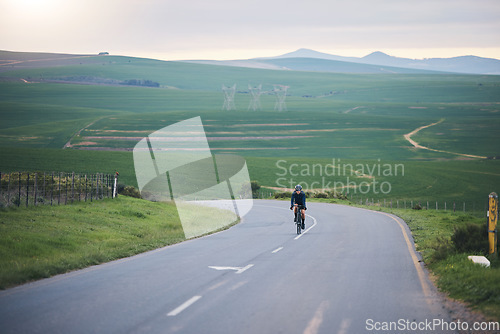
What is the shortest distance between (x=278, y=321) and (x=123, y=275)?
4.95 metres

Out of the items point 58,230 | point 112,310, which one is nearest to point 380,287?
point 112,310

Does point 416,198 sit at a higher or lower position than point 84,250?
lower

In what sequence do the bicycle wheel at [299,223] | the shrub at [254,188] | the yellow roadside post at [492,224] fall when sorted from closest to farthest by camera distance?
Result: the yellow roadside post at [492,224], the bicycle wheel at [299,223], the shrub at [254,188]

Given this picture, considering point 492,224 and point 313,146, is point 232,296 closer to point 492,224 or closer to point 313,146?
point 492,224

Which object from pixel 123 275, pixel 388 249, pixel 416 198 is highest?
pixel 123 275

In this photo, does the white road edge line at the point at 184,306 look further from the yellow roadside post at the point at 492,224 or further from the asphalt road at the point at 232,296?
the yellow roadside post at the point at 492,224

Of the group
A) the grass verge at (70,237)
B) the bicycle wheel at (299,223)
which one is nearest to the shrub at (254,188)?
the grass verge at (70,237)

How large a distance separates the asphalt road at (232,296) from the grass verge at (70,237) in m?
0.69

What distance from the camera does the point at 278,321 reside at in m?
8.41

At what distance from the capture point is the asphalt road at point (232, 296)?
8.18 m

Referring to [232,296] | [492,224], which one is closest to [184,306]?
[232,296]

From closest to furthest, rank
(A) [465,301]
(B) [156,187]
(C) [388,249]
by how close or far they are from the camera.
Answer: (A) [465,301]
(C) [388,249]
(B) [156,187]

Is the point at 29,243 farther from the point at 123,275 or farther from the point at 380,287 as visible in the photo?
the point at 380,287

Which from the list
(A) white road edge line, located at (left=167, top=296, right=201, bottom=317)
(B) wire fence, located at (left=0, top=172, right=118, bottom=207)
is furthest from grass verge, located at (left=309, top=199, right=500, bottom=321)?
(B) wire fence, located at (left=0, top=172, right=118, bottom=207)
